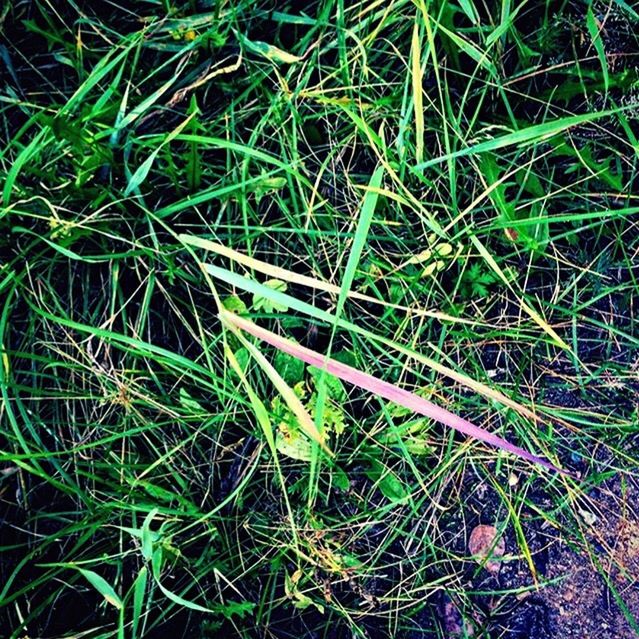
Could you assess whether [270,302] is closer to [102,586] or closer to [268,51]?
[268,51]

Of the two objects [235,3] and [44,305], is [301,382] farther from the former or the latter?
[235,3]

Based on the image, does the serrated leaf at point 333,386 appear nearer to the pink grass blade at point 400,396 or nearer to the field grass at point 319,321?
the field grass at point 319,321

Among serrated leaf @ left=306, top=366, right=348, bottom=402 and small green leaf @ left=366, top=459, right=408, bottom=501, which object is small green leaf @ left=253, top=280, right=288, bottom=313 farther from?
small green leaf @ left=366, top=459, right=408, bottom=501

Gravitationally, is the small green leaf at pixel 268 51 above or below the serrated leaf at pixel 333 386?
above

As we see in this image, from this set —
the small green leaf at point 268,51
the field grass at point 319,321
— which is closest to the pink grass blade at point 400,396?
the field grass at point 319,321

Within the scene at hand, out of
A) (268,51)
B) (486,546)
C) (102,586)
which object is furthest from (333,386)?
(268,51)

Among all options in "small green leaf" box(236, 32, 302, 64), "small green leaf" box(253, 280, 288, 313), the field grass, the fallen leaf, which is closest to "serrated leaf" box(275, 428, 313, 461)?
the field grass
